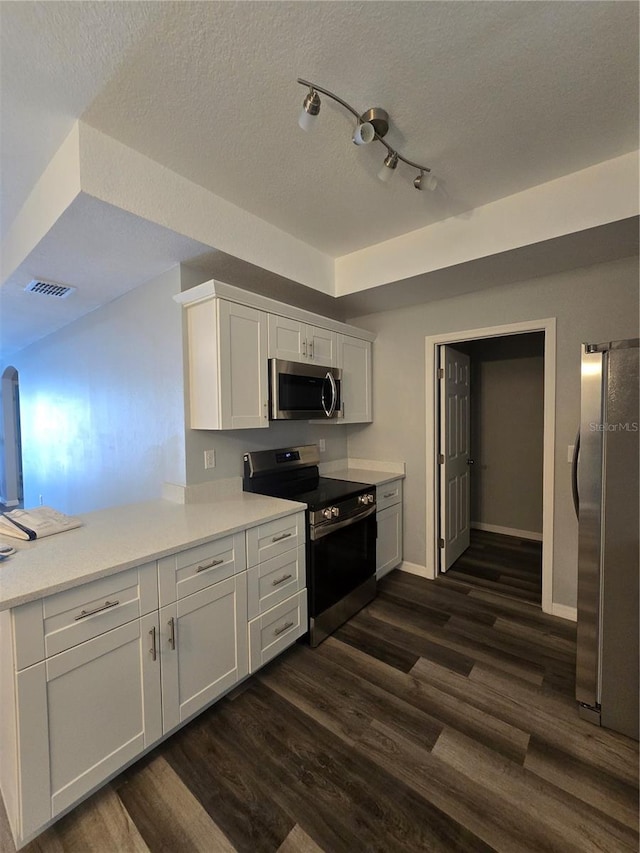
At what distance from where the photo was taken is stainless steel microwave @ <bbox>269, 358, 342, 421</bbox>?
244cm

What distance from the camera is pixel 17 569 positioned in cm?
133

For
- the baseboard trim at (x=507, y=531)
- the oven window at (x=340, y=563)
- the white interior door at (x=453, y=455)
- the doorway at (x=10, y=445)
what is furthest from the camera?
the doorway at (x=10, y=445)

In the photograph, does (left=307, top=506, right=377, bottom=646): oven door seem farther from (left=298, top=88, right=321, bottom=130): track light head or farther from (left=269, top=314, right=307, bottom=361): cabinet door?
(left=298, top=88, right=321, bottom=130): track light head

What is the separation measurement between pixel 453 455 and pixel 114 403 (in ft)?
10.2

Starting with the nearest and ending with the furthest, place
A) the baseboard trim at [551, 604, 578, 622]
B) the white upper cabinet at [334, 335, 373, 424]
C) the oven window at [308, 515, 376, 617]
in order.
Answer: the oven window at [308, 515, 376, 617] < the baseboard trim at [551, 604, 578, 622] < the white upper cabinet at [334, 335, 373, 424]

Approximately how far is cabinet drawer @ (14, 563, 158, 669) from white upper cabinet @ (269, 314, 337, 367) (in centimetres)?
155

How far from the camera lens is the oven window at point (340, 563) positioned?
2270 mm

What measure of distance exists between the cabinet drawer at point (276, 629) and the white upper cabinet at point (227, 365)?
1.11 m

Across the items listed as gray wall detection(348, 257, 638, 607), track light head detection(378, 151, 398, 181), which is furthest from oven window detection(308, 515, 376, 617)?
track light head detection(378, 151, 398, 181)

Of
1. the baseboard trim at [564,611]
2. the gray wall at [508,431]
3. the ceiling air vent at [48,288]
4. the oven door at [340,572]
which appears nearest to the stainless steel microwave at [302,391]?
the oven door at [340,572]

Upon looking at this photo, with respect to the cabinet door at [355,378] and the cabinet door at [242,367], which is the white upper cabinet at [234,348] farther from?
the cabinet door at [355,378]

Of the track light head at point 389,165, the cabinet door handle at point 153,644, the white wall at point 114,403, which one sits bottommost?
the cabinet door handle at point 153,644

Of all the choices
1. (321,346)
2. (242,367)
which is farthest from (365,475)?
(242,367)

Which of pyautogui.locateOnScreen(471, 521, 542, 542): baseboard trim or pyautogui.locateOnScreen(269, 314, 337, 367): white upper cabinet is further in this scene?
pyautogui.locateOnScreen(471, 521, 542, 542): baseboard trim
